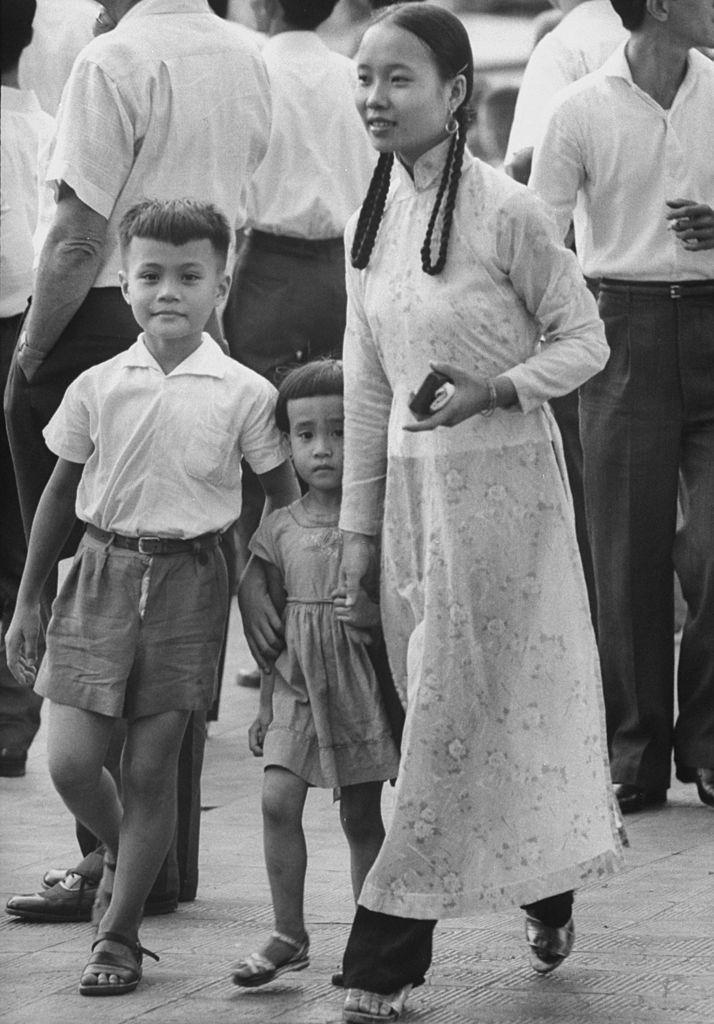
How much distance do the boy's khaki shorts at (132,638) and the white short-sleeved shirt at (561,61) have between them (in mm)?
2479

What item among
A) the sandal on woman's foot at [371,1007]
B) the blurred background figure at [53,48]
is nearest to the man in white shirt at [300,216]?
the blurred background figure at [53,48]

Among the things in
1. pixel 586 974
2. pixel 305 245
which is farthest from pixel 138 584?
pixel 305 245

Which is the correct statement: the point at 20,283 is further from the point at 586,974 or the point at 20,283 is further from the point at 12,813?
the point at 586,974

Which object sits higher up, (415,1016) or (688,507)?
(688,507)

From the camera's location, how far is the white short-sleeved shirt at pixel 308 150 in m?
7.01

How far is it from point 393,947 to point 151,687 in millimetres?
742

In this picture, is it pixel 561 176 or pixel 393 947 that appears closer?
pixel 393 947

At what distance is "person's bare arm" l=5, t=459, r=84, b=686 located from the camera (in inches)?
176

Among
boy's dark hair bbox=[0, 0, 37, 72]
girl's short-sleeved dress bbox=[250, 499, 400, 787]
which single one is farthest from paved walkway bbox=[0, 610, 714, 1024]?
boy's dark hair bbox=[0, 0, 37, 72]

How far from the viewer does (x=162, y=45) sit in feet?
16.4

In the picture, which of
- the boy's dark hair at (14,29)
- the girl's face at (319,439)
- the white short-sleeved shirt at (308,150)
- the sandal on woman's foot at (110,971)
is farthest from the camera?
the white short-sleeved shirt at (308,150)

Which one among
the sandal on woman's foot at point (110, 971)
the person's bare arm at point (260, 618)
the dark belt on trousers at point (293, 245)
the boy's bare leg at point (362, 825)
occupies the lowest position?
the sandal on woman's foot at point (110, 971)

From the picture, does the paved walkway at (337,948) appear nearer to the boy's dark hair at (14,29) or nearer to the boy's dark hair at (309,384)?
the boy's dark hair at (309,384)

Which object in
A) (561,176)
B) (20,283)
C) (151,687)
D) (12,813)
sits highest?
(561,176)
